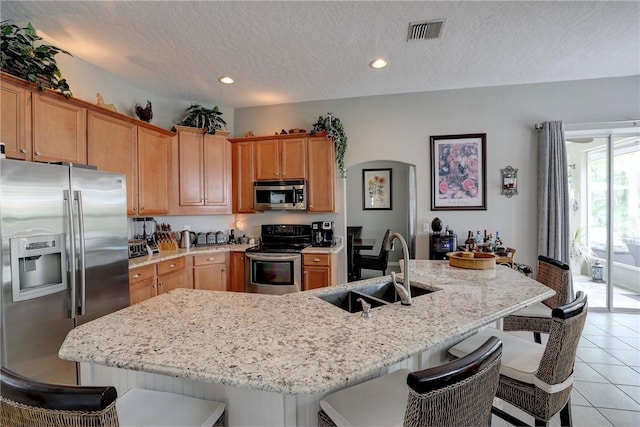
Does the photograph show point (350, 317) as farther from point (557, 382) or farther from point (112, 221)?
point (112, 221)

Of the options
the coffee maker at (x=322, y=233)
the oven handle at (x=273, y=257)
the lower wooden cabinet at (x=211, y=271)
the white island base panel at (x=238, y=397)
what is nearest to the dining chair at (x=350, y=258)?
the coffee maker at (x=322, y=233)

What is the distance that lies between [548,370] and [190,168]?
13.0 ft

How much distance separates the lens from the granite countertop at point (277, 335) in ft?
2.97

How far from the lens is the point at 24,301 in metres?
1.76

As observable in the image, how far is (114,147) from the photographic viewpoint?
9.45 feet

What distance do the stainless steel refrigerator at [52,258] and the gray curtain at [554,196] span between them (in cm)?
464

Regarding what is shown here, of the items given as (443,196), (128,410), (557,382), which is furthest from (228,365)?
(443,196)

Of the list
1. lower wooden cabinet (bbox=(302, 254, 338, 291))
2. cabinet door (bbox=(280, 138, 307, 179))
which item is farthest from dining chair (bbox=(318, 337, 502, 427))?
cabinet door (bbox=(280, 138, 307, 179))

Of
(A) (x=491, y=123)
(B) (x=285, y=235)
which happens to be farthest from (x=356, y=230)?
(A) (x=491, y=123)

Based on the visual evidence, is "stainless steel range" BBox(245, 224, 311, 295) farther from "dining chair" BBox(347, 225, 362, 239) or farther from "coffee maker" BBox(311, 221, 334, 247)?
"dining chair" BBox(347, 225, 362, 239)

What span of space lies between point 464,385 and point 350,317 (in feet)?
1.91

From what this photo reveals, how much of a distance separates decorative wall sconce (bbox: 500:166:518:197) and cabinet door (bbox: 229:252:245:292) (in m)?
3.59

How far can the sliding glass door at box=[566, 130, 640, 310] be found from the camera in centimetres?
378

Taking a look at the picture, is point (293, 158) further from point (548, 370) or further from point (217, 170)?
point (548, 370)
